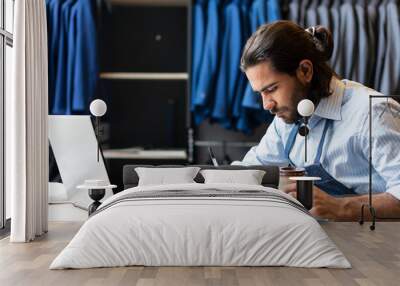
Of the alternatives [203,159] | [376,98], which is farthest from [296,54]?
[203,159]

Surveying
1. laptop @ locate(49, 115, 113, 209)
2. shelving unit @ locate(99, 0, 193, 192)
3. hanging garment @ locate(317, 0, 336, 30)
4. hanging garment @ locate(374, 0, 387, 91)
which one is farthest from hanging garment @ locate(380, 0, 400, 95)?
laptop @ locate(49, 115, 113, 209)

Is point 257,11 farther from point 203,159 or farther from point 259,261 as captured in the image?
point 259,261

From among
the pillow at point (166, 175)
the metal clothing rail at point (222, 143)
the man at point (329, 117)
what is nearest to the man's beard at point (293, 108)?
the man at point (329, 117)

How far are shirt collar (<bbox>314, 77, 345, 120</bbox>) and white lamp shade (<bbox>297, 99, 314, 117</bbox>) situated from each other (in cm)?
15

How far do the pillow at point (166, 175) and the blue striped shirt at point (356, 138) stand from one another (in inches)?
30.6

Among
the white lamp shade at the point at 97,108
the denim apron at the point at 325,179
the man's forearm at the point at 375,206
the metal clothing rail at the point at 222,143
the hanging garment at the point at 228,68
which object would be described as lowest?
the man's forearm at the point at 375,206

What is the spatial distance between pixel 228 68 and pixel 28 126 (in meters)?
1.67

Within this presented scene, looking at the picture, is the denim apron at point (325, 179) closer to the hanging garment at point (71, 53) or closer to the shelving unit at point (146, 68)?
the shelving unit at point (146, 68)

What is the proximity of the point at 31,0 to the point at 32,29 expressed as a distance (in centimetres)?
18

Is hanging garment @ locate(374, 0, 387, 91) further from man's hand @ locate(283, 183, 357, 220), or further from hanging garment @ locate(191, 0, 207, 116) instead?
hanging garment @ locate(191, 0, 207, 116)

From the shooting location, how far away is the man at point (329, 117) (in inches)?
156

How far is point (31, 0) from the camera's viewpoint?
12.6 ft

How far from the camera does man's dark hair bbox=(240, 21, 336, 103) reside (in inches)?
159

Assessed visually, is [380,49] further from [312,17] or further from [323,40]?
[323,40]
